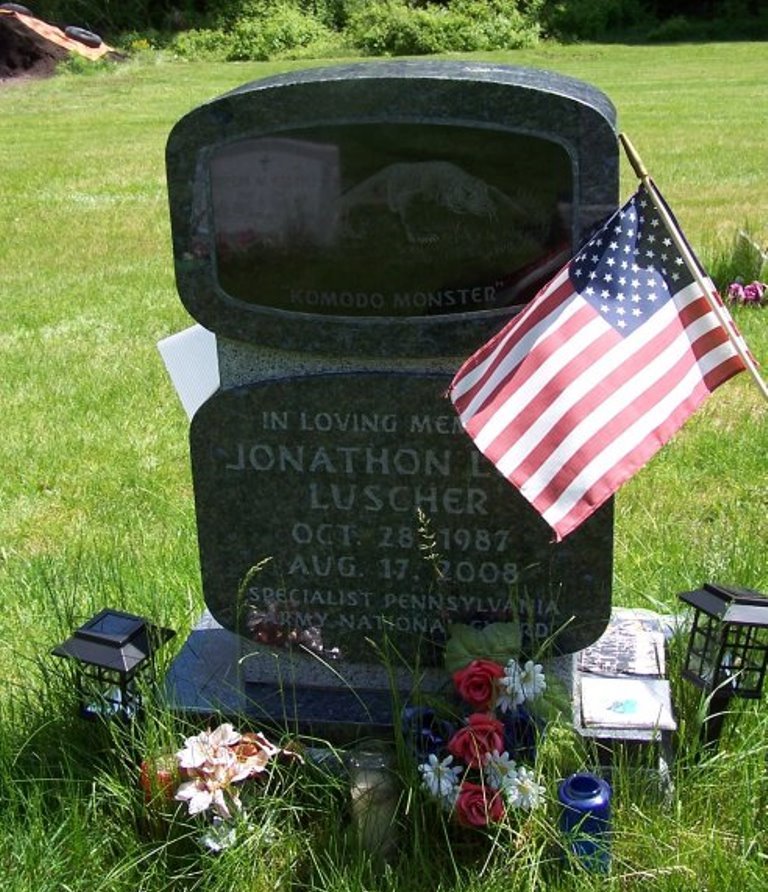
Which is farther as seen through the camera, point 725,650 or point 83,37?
point 83,37

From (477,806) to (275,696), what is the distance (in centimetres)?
79

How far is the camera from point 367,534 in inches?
126

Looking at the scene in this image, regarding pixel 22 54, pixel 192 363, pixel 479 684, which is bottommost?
pixel 22 54

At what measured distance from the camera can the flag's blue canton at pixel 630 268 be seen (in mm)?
2631

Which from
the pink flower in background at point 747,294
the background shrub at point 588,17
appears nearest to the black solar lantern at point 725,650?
the pink flower in background at point 747,294

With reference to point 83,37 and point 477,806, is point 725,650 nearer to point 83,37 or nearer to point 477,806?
point 477,806

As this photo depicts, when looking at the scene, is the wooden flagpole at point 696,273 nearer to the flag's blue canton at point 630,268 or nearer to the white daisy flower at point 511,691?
the flag's blue canton at point 630,268

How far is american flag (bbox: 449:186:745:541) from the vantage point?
256cm

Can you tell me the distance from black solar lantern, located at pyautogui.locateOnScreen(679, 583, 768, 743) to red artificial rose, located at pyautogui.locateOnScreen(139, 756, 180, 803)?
1.19m

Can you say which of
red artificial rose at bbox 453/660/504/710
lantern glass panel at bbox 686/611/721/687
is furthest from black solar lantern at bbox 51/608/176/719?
lantern glass panel at bbox 686/611/721/687

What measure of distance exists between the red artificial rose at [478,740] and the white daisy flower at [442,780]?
0.10 ft

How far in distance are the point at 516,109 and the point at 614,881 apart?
161 centimetres

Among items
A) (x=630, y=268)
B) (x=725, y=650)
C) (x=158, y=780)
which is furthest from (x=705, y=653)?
(x=158, y=780)

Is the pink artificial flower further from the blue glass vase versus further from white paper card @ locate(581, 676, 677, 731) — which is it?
the blue glass vase
